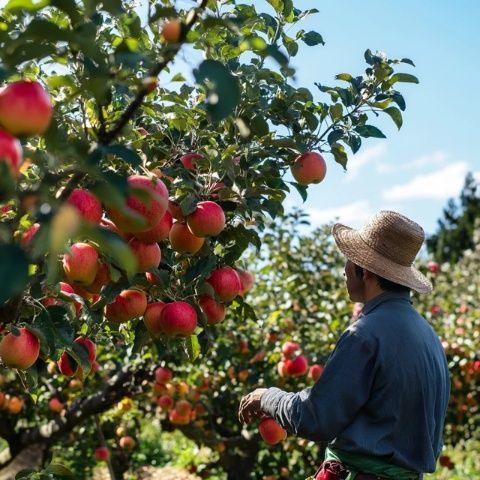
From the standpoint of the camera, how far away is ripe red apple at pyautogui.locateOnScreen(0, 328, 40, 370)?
190 cm

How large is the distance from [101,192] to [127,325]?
5.45ft

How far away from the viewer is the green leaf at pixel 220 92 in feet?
3.54

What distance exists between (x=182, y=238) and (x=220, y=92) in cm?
111

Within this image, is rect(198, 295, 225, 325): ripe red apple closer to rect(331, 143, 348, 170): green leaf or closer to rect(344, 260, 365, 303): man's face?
rect(344, 260, 365, 303): man's face

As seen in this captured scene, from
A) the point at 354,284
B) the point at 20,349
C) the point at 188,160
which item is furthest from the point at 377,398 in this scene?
the point at 20,349

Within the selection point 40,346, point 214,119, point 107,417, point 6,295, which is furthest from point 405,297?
point 107,417

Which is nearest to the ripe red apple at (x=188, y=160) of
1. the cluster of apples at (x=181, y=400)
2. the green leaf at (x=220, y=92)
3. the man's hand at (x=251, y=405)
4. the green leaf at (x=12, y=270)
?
the man's hand at (x=251, y=405)

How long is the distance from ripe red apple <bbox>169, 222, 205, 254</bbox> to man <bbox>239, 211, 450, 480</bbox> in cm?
55

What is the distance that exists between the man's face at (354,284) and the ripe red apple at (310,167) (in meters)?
0.34

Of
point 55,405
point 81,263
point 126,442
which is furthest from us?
point 126,442

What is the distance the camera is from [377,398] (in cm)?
216

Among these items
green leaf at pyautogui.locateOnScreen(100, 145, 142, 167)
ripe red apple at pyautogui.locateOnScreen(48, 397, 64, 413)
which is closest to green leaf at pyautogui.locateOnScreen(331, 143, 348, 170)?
green leaf at pyautogui.locateOnScreen(100, 145, 142, 167)

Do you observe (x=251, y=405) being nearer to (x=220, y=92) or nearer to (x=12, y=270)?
(x=220, y=92)

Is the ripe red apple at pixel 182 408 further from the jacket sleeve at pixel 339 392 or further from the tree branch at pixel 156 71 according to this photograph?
the tree branch at pixel 156 71
